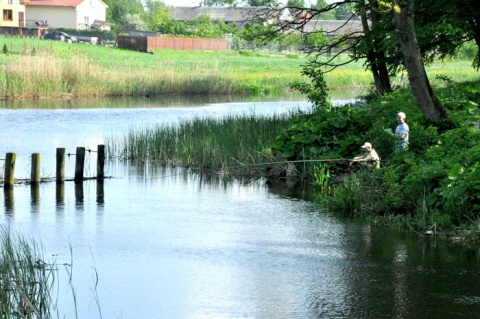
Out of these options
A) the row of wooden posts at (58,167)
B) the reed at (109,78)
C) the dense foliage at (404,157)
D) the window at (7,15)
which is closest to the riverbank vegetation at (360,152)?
the dense foliage at (404,157)

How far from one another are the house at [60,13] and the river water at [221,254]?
305 feet

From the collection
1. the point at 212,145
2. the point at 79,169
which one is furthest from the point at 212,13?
the point at 79,169

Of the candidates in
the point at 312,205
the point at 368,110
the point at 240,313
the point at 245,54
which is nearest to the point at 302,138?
the point at 368,110

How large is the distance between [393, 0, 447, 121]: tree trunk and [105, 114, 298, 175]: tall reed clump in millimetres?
4085

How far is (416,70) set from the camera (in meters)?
21.4

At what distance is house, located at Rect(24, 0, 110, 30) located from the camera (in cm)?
11375

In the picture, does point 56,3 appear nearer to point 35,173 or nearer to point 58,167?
point 58,167

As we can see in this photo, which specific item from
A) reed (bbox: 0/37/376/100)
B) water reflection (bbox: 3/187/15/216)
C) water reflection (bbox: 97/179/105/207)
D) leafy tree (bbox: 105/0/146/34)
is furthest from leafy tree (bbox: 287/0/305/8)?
leafy tree (bbox: 105/0/146/34)

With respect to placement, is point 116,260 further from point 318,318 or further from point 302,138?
point 302,138

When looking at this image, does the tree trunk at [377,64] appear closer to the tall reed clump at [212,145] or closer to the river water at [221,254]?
the tall reed clump at [212,145]

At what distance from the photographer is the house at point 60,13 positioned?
11375 cm

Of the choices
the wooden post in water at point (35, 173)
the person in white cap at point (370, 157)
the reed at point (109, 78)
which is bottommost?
the wooden post in water at point (35, 173)

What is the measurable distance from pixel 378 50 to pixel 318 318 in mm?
18203

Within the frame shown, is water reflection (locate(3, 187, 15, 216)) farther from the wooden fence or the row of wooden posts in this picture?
the wooden fence
